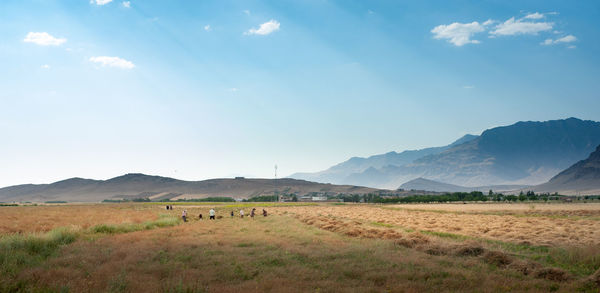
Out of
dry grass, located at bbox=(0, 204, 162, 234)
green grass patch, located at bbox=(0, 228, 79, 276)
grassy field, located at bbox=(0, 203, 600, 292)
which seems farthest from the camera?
dry grass, located at bbox=(0, 204, 162, 234)

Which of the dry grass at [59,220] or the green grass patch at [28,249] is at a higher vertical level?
the green grass patch at [28,249]

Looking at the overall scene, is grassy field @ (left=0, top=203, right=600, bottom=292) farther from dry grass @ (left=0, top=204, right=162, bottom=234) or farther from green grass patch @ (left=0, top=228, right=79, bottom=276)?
dry grass @ (left=0, top=204, right=162, bottom=234)

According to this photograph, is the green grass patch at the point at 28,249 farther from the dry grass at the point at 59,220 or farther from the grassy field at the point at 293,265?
the dry grass at the point at 59,220

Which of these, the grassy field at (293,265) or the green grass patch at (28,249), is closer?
the grassy field at (293,265)

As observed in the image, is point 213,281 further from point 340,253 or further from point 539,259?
point 539,259

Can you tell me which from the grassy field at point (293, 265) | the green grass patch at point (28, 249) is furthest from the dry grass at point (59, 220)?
the grassy field at point (293, 265)

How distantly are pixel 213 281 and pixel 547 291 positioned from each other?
11511 mm

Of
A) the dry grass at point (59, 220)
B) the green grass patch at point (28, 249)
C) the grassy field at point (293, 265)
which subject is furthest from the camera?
the dry grass at point (59, 220)

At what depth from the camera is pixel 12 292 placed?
505 inches

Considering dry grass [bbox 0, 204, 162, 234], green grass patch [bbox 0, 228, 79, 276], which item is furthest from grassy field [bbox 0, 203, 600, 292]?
dry grass [bbox 0, 204, 162, 234]

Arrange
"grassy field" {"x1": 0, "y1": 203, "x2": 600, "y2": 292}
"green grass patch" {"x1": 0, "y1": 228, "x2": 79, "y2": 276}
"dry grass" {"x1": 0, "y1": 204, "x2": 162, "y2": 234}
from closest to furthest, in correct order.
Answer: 1. "grassy field" {"x1": 0, "y1": 203, "x2": 600, "y2": 292}
2. "green grass patch" {"x1": 0, "y1": 228, "x2": 79, "y2": 276}
3. "dry grass" {"x1": 0, "y1": 204, "x2": 162, "y2": 234}

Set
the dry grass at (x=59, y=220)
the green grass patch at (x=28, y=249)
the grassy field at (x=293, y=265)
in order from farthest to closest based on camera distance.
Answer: the dry grass at (x=59, y=220)
the green grass patch at (x=28, y=249)
the grassy field at (x=293, y=265)

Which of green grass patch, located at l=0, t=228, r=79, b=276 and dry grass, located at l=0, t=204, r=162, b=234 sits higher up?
green grass patch, located at l=0, t=228, r=79, b=276

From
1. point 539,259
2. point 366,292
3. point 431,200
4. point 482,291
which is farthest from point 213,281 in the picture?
point 431,200
